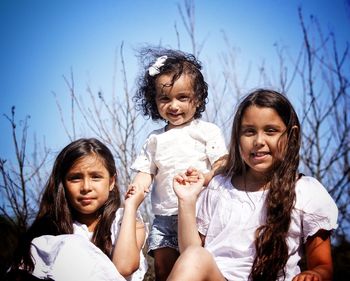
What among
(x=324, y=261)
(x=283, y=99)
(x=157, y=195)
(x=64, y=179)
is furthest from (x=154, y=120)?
(x=324, y=261)

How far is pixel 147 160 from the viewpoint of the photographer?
266cm

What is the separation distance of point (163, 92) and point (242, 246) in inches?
45.8

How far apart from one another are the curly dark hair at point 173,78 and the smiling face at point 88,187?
0.65 meters

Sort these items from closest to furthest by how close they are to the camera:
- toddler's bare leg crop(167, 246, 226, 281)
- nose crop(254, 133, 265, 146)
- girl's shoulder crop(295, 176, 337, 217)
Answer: toddler's bare leg crop(167, 246, 226, 281) < girl's shoulder crop(295, 176, 337, 217) < nose crop(254, 133, 265, 146)

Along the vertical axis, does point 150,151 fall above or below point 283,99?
below

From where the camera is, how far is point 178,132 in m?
2.62

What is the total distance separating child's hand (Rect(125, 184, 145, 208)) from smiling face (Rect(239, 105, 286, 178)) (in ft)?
2.29

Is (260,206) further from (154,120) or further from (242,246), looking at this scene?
(154,120)

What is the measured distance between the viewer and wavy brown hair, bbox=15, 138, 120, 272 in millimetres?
2277

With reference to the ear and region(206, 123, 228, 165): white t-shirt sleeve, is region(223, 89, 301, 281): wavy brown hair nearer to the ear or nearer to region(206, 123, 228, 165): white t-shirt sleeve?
region(206, 123, 228, 165): white t-shirt sleeve

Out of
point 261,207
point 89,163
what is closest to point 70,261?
point 89,163

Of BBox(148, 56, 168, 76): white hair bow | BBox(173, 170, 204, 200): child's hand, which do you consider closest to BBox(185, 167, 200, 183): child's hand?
BBox(173, 170, 204, 200): child's hand

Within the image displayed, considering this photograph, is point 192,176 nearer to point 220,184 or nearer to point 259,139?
point 220,184

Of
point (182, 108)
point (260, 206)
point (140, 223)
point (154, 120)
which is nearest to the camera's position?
point (260, 206)
